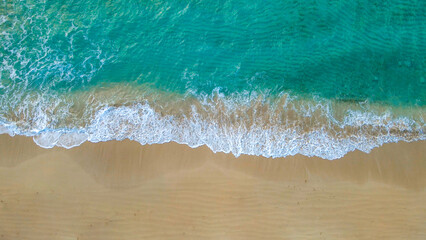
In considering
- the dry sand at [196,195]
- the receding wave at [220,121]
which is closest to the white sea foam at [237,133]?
the receding wave at [220,121]

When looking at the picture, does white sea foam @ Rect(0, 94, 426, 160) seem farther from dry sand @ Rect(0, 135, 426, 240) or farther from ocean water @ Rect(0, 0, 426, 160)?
dry sand @ Rect(0, 135, 426, 240)

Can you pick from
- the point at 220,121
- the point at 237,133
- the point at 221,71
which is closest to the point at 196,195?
the point at 237,133

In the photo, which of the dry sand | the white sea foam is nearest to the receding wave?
the white sea foam

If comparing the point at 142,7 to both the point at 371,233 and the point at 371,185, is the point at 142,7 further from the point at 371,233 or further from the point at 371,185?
the point at 371,233

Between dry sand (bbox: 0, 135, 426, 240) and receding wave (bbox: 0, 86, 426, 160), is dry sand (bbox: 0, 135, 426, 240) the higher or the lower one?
the lower one

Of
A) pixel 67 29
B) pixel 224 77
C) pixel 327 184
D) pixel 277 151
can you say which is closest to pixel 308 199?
pixel 327 184

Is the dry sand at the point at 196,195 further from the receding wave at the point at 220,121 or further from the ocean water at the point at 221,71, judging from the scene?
the ocean water at the point at 221,71
